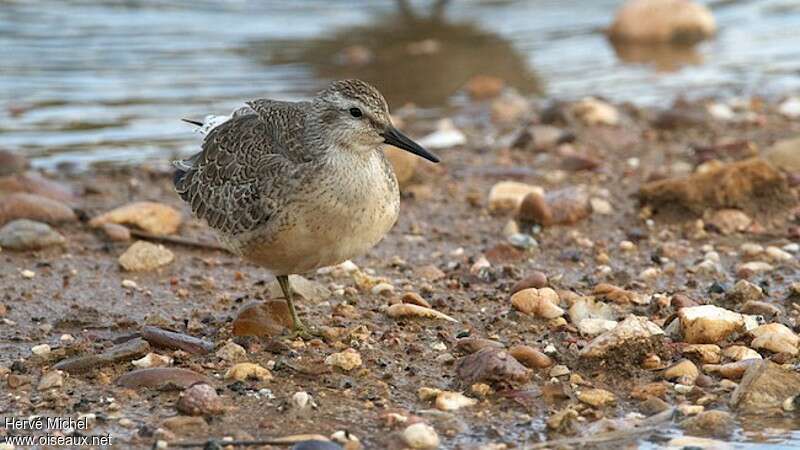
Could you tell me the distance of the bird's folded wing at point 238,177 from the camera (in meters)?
6.39

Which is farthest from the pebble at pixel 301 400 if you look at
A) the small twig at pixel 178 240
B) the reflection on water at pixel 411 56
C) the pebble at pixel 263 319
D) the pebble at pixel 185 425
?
the reflection on water at pixel 411 56

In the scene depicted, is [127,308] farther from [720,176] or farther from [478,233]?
[720,176]

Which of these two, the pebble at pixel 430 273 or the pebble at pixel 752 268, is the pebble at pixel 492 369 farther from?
the pebble at pixel 752 268

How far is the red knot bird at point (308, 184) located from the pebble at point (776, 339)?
176 centimetres

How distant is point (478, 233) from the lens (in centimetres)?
856

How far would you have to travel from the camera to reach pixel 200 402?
549 cm

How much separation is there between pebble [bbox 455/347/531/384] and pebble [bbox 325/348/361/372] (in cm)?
46

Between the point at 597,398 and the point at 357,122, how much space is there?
1794mm

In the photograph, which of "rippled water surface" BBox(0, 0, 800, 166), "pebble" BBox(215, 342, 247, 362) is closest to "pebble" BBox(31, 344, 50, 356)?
"pebble" BBox(215, 342, 247, 362)

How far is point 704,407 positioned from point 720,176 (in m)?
3.10

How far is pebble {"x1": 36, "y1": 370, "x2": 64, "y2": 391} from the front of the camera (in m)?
5.80

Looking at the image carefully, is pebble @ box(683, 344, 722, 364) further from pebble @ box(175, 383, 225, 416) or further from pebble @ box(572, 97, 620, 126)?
pebble @ box(572, 97, 620, 126)

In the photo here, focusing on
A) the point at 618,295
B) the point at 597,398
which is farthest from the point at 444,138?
the point at 597,398

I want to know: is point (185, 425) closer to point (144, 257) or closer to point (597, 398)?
point (597, 398)
